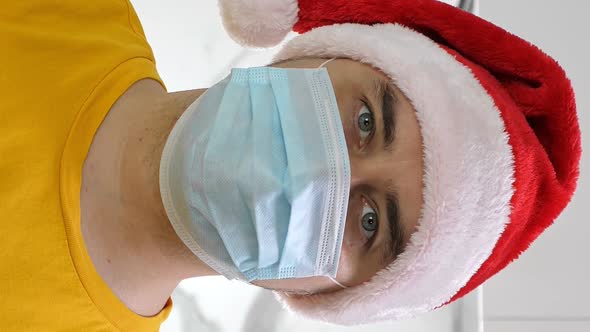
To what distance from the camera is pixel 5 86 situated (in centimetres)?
84

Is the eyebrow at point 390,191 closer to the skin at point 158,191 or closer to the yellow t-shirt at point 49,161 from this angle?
the skin at point 158,191

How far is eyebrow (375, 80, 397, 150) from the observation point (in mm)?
839

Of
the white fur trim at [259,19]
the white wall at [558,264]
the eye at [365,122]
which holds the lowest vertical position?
the white wall at [558,264]

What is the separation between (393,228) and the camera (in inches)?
33.6

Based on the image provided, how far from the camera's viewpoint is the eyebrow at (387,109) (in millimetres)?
839

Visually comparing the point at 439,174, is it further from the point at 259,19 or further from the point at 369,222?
the point at 259,19

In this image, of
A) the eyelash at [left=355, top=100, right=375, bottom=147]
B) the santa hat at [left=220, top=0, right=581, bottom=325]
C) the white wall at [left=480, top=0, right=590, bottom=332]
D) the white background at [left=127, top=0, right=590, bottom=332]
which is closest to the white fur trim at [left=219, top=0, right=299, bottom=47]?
the santa hat at [left=220, top=0, right=581, bottom=325]

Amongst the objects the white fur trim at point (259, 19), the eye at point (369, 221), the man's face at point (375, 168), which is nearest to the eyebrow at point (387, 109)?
the man's face at point (375, 168)

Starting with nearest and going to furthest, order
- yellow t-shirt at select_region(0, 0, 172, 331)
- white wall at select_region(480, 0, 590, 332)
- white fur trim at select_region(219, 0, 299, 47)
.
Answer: yellow t-shirt at select_region(0, 0, 172, 331) < white fur trim at select_region(219, 0, 299, 47) < white wall at select_region(480, 0, 590, 332)

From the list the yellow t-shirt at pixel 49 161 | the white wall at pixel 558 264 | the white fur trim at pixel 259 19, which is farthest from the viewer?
the white wall at pixel 558 264

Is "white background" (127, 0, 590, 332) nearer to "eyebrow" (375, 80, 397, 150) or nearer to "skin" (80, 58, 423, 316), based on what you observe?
"skin" (80, 58, 423, 316)

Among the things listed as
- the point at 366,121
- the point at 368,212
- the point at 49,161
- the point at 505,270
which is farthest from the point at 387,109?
the point at 505,270

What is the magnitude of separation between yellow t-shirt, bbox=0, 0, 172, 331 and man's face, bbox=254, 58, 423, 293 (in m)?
0.29

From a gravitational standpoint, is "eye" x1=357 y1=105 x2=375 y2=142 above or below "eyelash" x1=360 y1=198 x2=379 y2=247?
above
